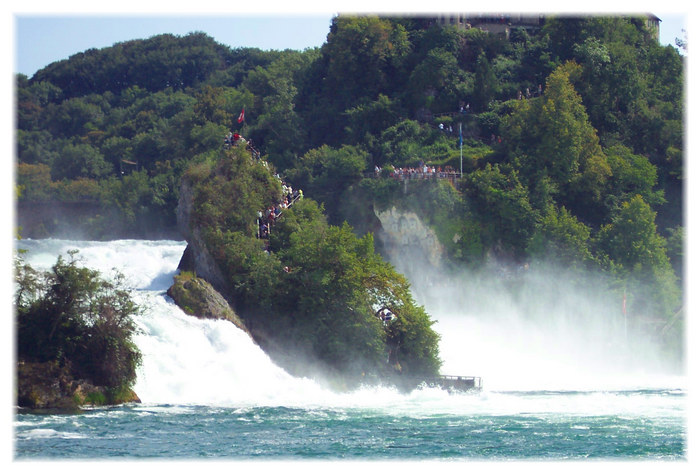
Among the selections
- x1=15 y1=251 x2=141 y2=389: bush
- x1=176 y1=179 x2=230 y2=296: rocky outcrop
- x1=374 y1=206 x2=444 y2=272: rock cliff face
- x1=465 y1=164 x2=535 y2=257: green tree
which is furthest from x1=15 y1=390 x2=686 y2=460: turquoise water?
x1=465 y1=164 x2=535 y2=257: green tree


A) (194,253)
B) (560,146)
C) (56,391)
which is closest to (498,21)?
(560,146)

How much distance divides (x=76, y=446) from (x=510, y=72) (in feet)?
157

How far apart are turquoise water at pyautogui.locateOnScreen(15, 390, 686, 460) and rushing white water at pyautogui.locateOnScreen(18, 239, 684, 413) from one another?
198 cm

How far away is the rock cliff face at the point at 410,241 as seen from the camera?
2314 inches

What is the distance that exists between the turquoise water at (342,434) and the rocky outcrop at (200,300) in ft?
22.2

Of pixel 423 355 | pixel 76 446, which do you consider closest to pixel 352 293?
pixel 423 355

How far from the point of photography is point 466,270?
58938 millimetres

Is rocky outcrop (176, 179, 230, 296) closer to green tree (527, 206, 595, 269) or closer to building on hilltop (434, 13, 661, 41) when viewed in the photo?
green tree (527, 206, 595, 269)

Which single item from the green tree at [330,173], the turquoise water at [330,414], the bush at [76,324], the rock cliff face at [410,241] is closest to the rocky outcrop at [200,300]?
the turquoise water at [330,414]

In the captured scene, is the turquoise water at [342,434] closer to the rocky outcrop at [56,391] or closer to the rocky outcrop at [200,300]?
the rocky outcrop at [56,391]

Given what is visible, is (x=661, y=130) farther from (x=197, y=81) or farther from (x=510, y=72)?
Answer: (x=197, y=81)

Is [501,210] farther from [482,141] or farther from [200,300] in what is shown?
[200,300]

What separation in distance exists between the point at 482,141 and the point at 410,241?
36.2ft

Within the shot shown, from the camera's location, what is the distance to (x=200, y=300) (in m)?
43.4
